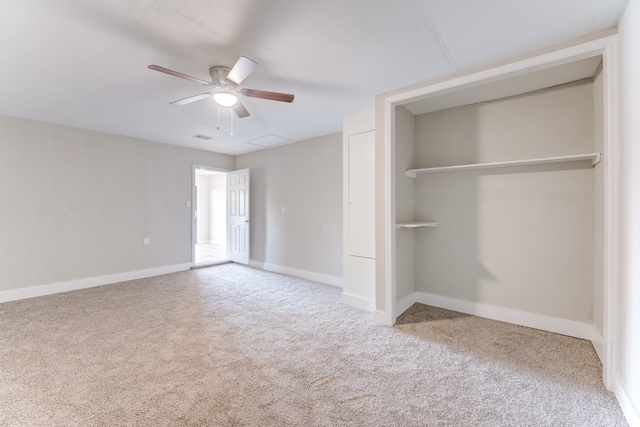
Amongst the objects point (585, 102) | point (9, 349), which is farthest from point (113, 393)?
point (585, 102)

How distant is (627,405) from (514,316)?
53.3 inches

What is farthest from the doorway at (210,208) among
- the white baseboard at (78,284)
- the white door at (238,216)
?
the white baseboard at (78,284)

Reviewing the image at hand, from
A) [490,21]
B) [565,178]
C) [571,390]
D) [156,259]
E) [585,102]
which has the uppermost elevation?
[490,21]

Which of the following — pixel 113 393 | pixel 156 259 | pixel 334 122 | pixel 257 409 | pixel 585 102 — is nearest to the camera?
pixel 257 409

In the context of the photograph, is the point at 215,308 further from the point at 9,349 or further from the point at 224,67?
the point at 224,67

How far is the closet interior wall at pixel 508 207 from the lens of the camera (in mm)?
2652

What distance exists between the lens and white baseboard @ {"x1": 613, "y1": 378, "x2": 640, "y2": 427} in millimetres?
1535

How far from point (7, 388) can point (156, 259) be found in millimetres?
3435

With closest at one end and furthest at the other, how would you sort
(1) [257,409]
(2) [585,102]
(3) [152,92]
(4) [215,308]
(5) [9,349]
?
(1) [257,409] < (5) [9,349] < (2) [585,102] < (3) [152,92] < (4) [215,308]

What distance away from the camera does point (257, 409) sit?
1.71 meters

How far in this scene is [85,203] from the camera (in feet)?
14.4

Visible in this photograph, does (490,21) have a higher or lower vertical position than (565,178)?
higher

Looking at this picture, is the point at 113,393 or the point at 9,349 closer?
the point at 113,393

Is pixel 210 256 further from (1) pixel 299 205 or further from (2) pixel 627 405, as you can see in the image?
(2) pixel 627 405
